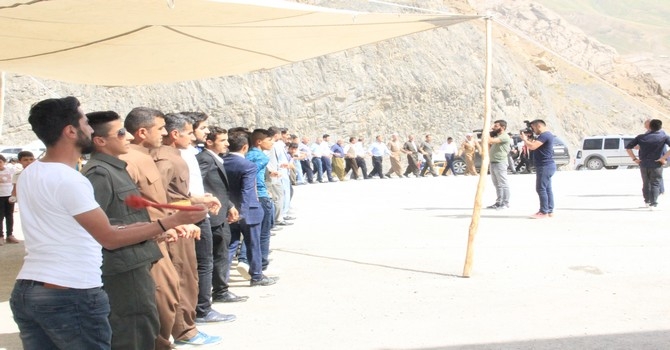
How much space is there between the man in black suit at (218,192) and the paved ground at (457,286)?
433 millimetres

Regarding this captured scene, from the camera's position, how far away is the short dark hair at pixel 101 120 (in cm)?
429

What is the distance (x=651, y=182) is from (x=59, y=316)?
43.8ft

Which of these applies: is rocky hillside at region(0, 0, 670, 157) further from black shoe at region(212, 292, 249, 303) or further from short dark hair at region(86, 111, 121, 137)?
short dark hair at region(86, 111, 121, 137)

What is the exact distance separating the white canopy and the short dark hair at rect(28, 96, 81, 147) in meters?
3.22

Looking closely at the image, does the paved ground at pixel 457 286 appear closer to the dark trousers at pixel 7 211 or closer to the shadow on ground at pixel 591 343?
the shadow on ground at pixel 591 343

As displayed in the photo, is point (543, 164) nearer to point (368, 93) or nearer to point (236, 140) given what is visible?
point (236, 140)

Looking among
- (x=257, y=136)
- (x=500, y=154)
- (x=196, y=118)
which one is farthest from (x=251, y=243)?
(x=500, y=154)

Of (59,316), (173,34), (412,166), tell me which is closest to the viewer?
(59,316)

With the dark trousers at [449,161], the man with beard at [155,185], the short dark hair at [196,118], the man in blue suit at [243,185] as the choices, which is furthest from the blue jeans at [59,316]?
the dark trousers at [449,161]

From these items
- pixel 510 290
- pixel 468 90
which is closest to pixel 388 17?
pixel 510 290

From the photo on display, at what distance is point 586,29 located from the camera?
515 ft

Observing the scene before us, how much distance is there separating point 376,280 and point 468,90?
39.4 meters

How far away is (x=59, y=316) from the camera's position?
3.37 m

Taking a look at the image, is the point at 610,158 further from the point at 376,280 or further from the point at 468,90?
the point at 376,280
